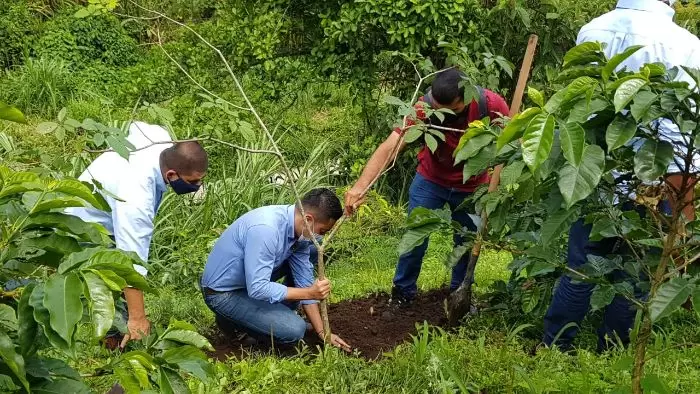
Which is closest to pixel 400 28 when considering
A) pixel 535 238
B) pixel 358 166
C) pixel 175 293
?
pixel 358 166

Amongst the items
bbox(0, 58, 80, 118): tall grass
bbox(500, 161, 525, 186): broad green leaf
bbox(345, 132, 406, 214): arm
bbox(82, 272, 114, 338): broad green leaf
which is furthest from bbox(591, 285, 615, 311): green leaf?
bbox(0, 58, 80, 118): tall grass

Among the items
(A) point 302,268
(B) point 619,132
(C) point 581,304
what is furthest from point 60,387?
(C) point 581,304

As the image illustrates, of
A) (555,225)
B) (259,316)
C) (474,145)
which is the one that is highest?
(474,145)

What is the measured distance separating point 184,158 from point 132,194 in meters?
0.31

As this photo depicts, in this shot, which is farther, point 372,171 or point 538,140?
point 372,171

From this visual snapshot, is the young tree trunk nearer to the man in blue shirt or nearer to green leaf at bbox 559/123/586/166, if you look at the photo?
green leaf at bbox 559/123/586/166

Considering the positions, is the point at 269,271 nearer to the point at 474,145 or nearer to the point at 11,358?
the point at 474,145

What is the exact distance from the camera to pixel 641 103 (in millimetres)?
2111

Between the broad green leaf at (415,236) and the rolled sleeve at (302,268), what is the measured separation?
1385mm

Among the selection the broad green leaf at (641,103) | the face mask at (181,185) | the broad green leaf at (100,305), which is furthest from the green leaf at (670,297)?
the face mask at (181,185)

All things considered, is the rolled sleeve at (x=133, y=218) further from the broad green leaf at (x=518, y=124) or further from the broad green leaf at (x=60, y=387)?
the broad green leaf at (x=518, y=124)

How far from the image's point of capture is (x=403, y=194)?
705 cm

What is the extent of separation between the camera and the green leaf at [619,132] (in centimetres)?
213

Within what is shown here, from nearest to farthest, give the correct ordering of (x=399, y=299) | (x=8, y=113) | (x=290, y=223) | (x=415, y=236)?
(x=8, y=113)
(x=415, y=236)
(x=290, y=223)
(x=399, y=299)
